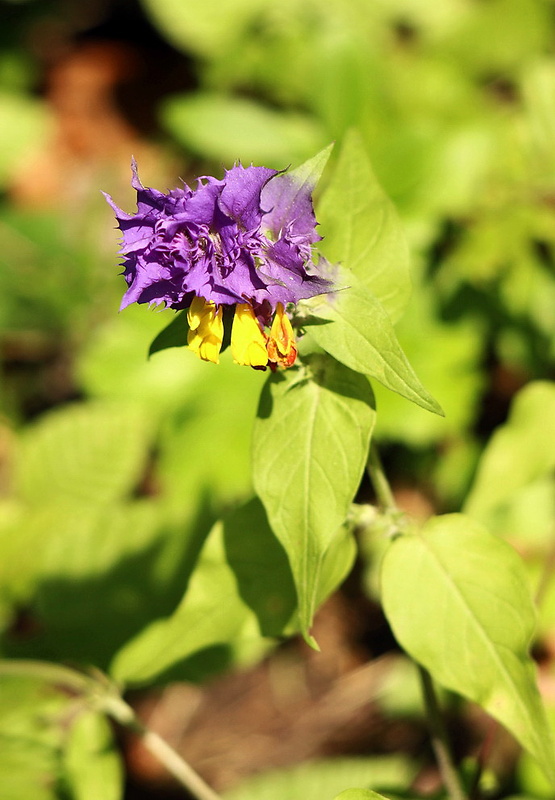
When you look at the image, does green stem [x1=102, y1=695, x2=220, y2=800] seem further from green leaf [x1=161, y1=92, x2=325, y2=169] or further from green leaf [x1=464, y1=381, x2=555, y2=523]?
green leaf [x1=161, y1=92, x2=325, y2=169]

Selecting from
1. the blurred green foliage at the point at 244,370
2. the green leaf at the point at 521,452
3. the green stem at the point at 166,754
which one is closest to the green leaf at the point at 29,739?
the blurred green foliage at the point at 244,370

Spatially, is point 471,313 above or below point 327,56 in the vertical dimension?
below

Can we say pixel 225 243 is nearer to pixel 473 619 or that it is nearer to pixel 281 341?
pixel 281 341

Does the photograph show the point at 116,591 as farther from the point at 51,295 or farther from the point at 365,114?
the point at 365,114

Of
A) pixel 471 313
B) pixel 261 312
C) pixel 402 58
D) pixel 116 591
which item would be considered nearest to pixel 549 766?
pixel 261 312

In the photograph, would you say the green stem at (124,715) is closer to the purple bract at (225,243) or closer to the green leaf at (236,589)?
the green leaf at (236,589)

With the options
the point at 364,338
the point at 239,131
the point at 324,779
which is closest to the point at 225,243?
the point at 364,338
